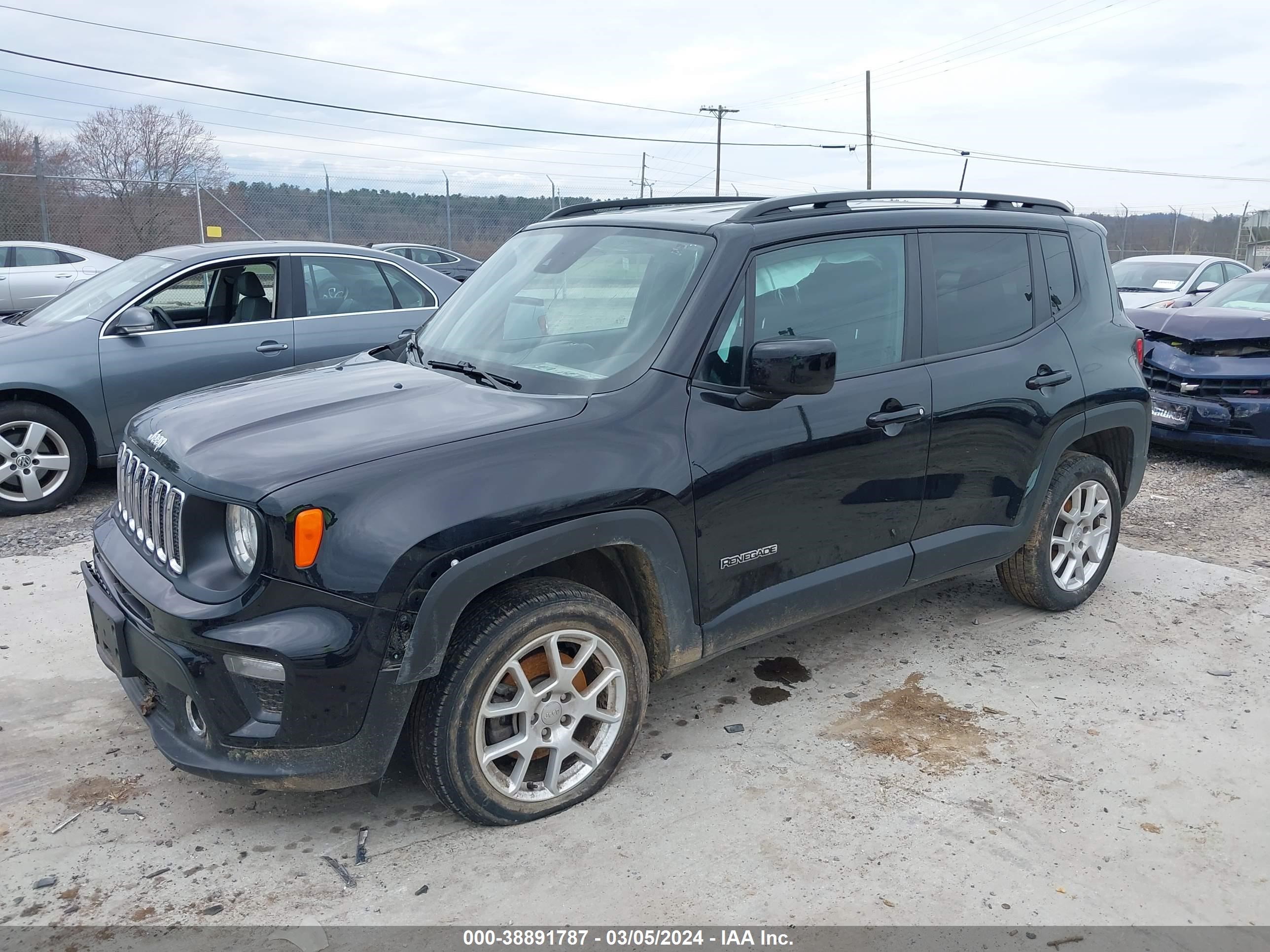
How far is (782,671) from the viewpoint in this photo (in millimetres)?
4211

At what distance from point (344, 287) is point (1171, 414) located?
652 cm

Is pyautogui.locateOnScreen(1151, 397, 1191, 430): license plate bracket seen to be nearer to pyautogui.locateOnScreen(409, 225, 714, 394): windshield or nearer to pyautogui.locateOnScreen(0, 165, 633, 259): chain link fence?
pyautogui.locateOnScreen(409, 225, 714, 394): windshield

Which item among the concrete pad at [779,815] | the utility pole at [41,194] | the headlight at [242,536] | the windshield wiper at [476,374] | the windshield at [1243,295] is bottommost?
the concrete pad at [779,815]

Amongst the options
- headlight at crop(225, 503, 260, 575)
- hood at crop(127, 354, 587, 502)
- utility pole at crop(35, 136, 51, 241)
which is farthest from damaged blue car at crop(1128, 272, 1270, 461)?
utility pole at crop(35, 136, 51, 241)

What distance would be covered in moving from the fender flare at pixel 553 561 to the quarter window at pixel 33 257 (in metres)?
15.4

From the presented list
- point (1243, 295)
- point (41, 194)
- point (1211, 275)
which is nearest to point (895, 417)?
point (1243, 295)

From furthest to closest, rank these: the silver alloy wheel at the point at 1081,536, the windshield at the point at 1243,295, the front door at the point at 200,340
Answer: the windshield at the point at 1243,295, the front door at the point at 200,340, the silver alloy wheel at the point at 1081,536

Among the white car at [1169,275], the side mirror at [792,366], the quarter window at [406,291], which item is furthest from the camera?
the white car at [1169,275]

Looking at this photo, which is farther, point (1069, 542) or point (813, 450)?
point (1069, 542)

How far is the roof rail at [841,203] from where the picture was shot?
11.9ft

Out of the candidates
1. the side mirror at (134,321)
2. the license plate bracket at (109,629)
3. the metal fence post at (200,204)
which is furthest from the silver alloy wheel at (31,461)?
the metal fence post at (200,204)

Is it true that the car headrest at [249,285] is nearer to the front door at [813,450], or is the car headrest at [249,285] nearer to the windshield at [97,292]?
the windshield at [97,292]

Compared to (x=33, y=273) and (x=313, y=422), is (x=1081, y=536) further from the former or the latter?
(x=33, y=273)

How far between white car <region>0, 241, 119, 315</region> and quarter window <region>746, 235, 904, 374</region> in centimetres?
1413
